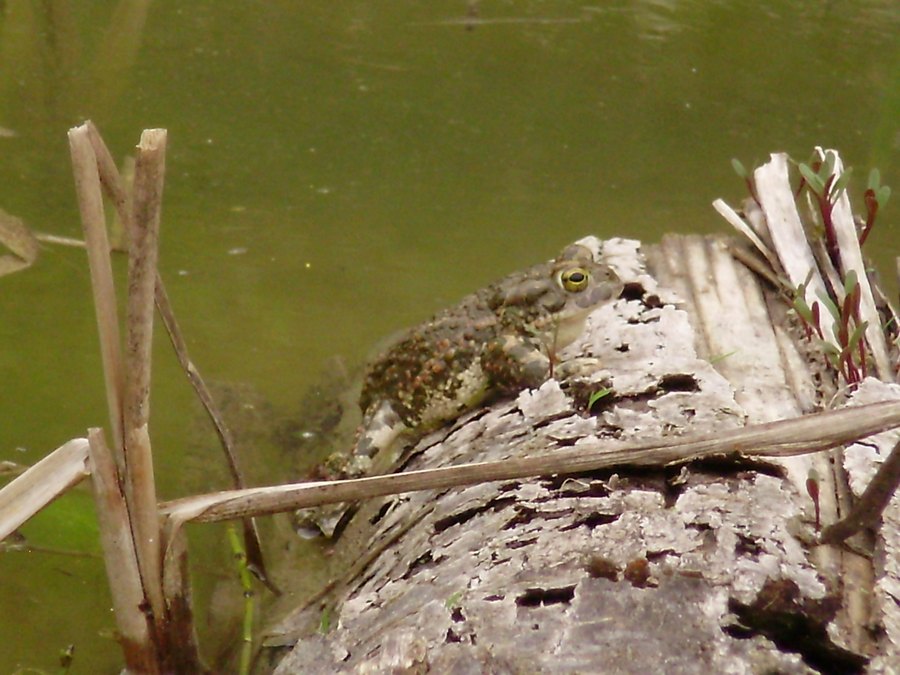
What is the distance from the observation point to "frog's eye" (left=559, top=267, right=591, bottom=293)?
253cm

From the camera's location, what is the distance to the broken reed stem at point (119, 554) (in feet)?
5.17

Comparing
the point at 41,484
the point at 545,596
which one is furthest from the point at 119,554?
the point at 545,596

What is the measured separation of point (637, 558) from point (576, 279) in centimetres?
129

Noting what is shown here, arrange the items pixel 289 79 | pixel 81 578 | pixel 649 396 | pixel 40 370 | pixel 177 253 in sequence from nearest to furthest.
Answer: pixel 649 396
pixel 81 578
pixel 40 370
pixel 177 253
pixel 289 79

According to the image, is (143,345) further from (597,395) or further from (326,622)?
(597,395)

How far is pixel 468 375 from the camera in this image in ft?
8.58

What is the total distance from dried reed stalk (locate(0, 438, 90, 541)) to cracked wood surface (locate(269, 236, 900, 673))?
1.80ft

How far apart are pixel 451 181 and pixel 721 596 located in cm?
422

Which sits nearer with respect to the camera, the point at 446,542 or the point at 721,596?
the point at 721,596

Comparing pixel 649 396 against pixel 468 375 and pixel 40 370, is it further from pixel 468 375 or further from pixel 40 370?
pixel 40 370

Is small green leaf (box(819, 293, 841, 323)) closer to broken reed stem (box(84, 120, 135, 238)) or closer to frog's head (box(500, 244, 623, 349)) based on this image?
frog's head (box(500, 244, 623, 349))

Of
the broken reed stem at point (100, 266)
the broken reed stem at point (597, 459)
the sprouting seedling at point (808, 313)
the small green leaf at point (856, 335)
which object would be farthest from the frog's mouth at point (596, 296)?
the broken reed stem at point (100, 266)

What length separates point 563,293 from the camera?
2.59 m

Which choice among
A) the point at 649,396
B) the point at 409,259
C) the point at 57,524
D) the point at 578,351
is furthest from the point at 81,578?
the point at 409,259
